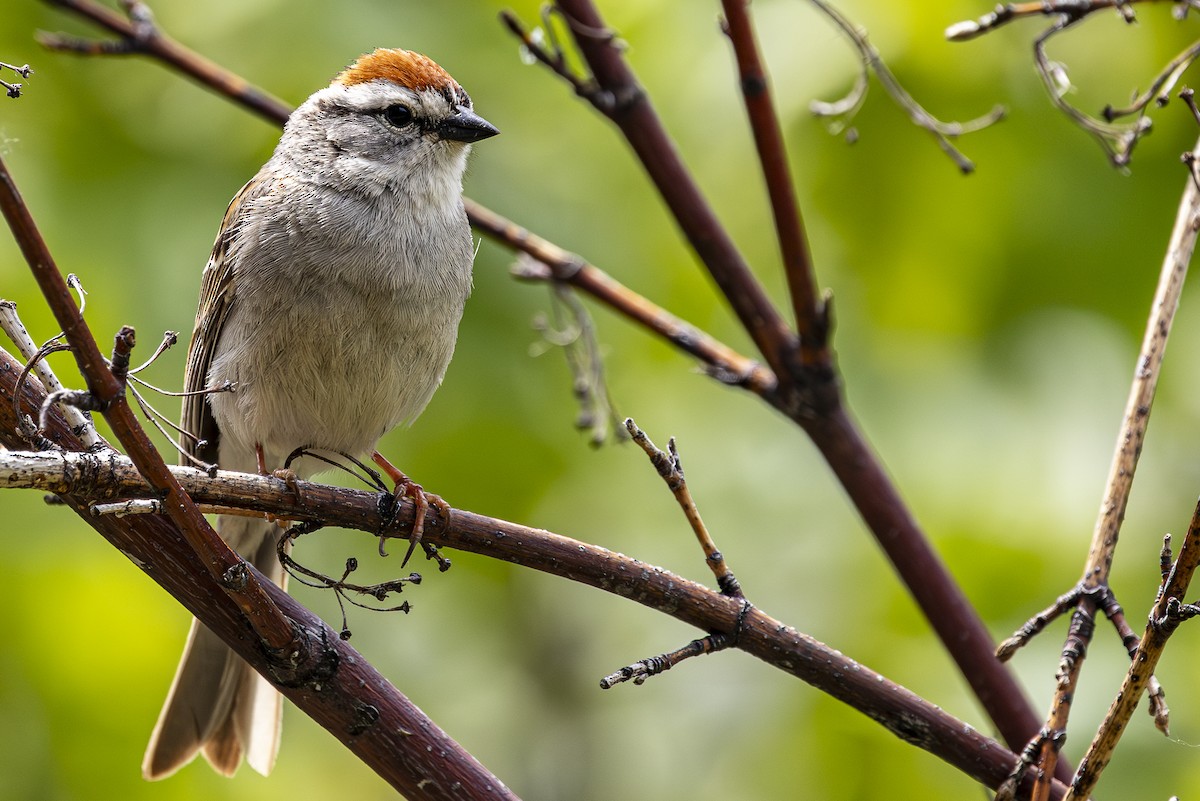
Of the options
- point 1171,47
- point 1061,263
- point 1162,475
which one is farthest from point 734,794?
point 1171,47

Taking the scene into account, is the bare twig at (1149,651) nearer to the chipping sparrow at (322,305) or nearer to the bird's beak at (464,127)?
the chipping sparrow at (322,305)

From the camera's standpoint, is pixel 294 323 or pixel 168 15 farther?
pixel 168 15

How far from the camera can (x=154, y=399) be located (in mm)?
3482

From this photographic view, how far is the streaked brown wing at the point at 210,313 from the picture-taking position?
3.30 m

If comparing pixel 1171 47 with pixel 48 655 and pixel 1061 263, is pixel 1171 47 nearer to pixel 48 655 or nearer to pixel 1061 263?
pixel 1061 263

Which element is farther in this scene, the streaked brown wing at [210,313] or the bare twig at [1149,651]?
the streaked brown wing at [210,313]

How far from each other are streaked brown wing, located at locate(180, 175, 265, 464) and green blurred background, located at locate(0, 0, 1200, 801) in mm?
125

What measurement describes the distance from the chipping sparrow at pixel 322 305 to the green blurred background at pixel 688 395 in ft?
0.92

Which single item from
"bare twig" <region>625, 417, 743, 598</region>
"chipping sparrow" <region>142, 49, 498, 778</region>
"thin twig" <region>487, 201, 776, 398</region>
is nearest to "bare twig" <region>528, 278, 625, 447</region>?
"thin twig" <region>487, 201, 776, 398</region>

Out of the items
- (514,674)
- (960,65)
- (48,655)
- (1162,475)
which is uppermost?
(960,65)

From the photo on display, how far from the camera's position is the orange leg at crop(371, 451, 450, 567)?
2070 millimetres

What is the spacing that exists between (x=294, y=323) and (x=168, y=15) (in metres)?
1.25

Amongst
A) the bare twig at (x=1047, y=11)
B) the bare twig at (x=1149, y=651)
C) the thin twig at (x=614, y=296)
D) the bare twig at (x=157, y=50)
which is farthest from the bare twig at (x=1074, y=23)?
the bare twig at (x=157, y=50)

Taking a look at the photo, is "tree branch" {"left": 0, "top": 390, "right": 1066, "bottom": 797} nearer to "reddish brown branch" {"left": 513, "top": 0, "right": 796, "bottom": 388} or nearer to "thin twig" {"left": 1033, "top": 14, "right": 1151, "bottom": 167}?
"reddish brown branch" {"left": 513, "top": 0, "right": 796, "bottom": 388}
